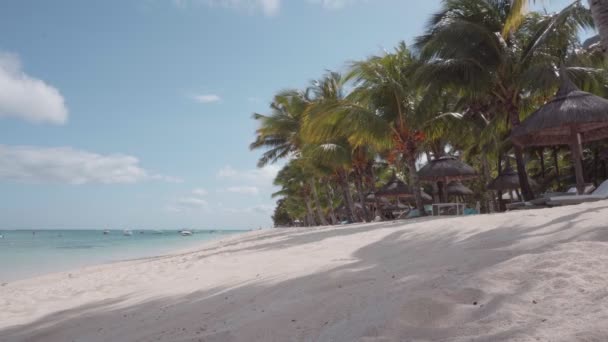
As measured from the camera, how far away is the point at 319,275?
3432 millimetres

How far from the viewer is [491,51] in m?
11.0

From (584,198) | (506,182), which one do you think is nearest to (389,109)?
(506,182)

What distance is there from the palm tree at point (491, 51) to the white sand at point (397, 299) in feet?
23.4

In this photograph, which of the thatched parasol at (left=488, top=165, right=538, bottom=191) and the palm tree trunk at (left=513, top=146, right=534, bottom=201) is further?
the thatched parasol at (left=488, top=165, right=538, bottom=191)

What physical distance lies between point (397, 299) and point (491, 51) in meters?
10.7

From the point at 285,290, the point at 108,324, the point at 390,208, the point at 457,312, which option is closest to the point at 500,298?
the point at 457,312

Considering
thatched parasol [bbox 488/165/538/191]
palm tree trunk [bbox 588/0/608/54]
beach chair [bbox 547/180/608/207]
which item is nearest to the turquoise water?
palm tree trunk [bbox 588/0/608/54]

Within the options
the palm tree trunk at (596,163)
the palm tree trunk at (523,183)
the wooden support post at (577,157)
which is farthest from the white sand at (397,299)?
the palm tree trunk at (596,163)

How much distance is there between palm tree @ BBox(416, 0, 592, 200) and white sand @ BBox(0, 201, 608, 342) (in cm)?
713

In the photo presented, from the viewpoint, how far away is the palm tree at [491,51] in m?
10.6

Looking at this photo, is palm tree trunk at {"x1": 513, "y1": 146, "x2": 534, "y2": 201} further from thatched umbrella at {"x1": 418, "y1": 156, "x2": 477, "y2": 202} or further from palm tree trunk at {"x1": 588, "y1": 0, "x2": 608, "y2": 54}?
palm tree trunk at {"x1": 588, "y1": 0, "x2": 608, "y2": 54}

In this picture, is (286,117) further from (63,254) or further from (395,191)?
(63,254)

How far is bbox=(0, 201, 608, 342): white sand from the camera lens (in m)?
1.80

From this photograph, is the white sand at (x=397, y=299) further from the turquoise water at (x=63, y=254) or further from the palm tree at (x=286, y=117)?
the palm tree at (x=286, y=117)
